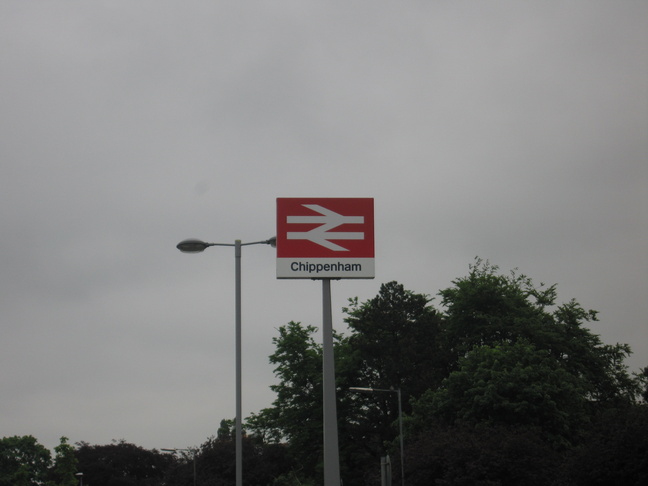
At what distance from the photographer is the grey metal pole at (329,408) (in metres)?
18.0

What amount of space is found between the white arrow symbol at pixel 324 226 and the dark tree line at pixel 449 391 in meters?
26.9

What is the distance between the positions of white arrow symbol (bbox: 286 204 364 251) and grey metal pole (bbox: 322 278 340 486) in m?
0.95

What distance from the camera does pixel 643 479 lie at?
35125mm

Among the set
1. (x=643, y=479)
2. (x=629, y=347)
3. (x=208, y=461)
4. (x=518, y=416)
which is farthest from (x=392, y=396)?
(x=643, y=479)

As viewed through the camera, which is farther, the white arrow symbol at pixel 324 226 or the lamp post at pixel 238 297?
the lamp post at pixel 238 297

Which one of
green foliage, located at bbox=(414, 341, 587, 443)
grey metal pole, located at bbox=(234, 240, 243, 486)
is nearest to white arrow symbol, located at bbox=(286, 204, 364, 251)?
grey metal pole, located at bbox=(234, 240, 243, 486)

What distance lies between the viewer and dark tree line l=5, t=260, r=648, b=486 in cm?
4641

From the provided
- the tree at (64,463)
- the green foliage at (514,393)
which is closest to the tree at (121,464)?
the tree at (64,463)

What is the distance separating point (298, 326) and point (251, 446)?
18071mm

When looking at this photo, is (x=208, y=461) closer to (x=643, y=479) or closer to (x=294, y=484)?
(x=294, y=484)

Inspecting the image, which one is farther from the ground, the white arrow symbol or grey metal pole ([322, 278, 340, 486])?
the white arrow symbol

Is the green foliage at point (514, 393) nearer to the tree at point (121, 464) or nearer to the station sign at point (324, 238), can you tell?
the station sign at point (324, 238)

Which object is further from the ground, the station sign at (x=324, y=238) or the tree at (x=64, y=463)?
the station sign at (x=324, y=238)

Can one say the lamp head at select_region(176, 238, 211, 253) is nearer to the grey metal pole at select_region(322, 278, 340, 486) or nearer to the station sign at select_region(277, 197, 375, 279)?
the station sign at select_region(277, 197, 375, 279)
